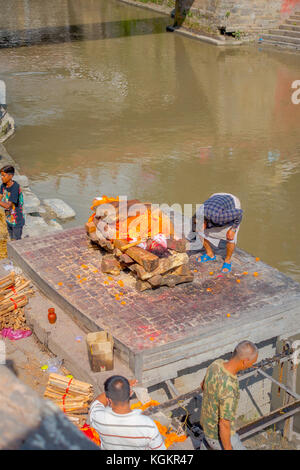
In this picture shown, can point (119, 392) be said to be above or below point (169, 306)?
above

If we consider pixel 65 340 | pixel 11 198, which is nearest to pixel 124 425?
pixel 65 340

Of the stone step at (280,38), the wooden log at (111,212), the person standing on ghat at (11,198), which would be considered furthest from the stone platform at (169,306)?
the stone step at (280,38)

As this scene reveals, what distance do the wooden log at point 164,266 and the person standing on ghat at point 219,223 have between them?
2.55ft

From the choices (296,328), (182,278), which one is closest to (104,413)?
(182,278)

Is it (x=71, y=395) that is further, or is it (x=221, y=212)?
(x=221, y=212)

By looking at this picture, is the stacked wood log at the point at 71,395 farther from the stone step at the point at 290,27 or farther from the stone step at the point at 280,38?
the stone step at the point at 290,27

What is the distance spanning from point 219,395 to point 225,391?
61 mm

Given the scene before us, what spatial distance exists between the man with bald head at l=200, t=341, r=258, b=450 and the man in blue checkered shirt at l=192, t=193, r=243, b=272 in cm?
322

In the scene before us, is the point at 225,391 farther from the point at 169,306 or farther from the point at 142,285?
the point at 142,285

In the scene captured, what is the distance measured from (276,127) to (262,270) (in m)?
10.0

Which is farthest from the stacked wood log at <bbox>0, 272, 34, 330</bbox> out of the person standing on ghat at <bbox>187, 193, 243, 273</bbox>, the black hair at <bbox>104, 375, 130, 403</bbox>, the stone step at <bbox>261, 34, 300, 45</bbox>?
the stone step at <bbox>261, 34, 300, 45</bbox>

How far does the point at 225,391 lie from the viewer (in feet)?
14.0

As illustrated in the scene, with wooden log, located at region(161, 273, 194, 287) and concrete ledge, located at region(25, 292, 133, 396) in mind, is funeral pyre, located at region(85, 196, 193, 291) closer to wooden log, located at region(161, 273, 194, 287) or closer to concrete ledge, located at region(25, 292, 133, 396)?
wooden log, located at region(161, 273, 194, 287)

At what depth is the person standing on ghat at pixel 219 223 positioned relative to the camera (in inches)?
294
